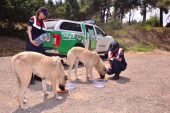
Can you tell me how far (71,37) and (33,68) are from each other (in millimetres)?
6594

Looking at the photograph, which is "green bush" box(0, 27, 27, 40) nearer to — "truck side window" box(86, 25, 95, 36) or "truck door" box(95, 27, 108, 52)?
"truck door" box(95, 27, 108, 52)

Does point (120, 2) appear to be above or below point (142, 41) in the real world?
above

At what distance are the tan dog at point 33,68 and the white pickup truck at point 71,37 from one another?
487cm

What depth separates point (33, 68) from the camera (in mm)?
8039

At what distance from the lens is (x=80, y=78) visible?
11.7 meters

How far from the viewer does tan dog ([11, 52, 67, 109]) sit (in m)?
7.58

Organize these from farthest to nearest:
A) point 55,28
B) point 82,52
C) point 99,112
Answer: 1. point 55,28
2. point 82,52
3. point 99,112

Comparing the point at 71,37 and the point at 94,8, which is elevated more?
the point at 94,8

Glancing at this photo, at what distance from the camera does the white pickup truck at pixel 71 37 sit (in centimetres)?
1362

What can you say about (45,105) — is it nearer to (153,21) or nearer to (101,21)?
(101,21)

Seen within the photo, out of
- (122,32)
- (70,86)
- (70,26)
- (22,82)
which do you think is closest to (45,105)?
(22,82)

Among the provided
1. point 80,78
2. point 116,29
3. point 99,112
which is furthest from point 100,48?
point 116,29

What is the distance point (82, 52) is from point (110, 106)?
365cm

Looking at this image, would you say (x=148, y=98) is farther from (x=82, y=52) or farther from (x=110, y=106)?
(x=82, y=52)
